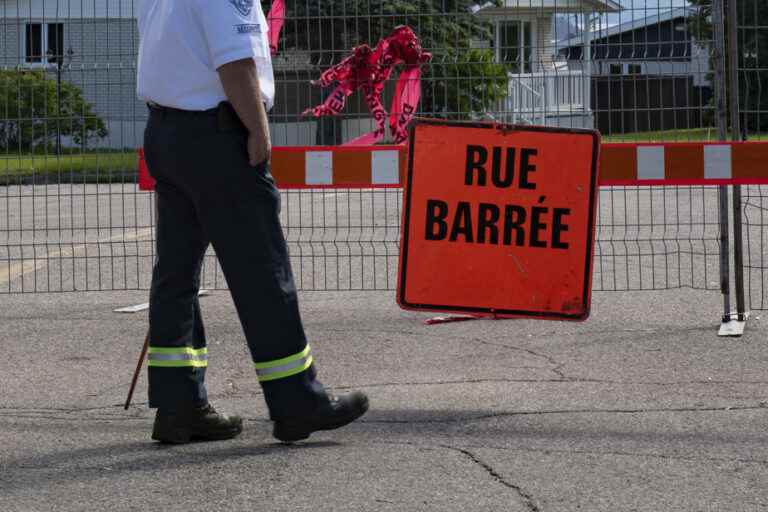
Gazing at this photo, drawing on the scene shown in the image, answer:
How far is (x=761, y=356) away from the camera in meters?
7.04

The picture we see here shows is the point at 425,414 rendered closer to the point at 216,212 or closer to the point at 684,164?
the point at 216,212

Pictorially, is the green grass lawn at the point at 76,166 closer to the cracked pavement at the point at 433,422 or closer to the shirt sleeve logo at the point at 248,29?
the cracked pavement at the point at 433,422

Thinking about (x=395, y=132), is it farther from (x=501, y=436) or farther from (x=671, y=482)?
(x=671, y=482)

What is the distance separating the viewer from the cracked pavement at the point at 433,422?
4.64 m

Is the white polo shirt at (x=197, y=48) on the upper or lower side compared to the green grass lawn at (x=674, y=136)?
upper

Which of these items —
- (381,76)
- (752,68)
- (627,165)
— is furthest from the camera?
(381,76)

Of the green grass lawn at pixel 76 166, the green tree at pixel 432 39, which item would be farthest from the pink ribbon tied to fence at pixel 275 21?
the green grass lawn at pixel 76 166

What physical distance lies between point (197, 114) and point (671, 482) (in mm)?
2028

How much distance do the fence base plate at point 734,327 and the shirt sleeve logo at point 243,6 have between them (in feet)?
11.7

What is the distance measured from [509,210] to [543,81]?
1.98 metres

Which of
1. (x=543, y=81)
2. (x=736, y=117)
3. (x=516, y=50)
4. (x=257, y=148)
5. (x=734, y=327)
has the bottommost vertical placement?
(x=734, y=327)

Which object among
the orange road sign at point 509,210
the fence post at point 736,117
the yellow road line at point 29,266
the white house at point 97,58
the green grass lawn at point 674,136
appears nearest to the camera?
the orange road sign at point 509,210

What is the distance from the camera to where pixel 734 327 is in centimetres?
777

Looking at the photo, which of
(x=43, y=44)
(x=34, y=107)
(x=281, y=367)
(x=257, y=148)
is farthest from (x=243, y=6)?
(x=43, y=44)
